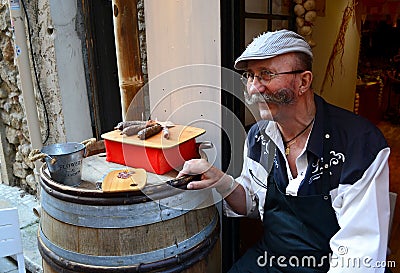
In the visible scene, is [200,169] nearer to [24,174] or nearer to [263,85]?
[263,85]

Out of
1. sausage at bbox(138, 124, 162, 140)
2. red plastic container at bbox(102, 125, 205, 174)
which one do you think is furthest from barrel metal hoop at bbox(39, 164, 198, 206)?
sausage at bbox(138, 124, 162, 140)

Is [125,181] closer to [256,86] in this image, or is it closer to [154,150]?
[154,150]

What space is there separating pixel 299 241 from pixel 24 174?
8.80 ft

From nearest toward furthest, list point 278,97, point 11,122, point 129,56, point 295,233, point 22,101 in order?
point 278,97, point 295,233, point 129,56, point 22,101, point 11,122

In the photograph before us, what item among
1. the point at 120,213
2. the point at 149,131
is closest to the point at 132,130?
the point at 149,131

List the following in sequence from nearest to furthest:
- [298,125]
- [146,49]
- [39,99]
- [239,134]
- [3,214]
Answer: [298,125]
[3,214]
[239,134]
[146,49]
[39,99]

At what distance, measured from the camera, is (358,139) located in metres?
1.11

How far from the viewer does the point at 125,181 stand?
1174mm

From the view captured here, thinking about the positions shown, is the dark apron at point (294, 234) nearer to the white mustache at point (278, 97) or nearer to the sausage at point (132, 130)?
the white mustache at point (278, 97)

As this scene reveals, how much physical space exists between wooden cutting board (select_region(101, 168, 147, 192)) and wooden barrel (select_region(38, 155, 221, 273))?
2 centimetres

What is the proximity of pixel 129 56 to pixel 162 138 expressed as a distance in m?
0.68

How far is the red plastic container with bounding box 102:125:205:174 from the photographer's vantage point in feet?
4.23

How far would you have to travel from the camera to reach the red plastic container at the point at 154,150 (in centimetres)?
129

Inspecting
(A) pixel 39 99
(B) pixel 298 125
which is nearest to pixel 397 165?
(B) pixel 298 125
